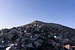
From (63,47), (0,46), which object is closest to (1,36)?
(0,46)

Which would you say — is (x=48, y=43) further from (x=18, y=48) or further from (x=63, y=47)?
(x=18, y=48)

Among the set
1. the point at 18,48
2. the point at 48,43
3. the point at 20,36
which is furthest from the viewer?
the point at 20,36

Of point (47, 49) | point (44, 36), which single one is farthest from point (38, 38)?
point (47, 49)

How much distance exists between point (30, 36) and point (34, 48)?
281cm

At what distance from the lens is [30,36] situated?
1914 cm

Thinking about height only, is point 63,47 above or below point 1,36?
below

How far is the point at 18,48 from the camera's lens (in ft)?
51.9

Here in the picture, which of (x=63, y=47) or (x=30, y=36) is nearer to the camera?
(x=63, y=47)

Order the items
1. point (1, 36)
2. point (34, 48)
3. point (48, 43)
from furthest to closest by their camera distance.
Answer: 1. point (1, 36)
2. point (48, 43)
3. point (34, 48)

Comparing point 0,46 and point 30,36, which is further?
point 30,36

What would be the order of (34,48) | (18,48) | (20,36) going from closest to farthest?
1. (18,48)
2. (34,48)
3. (20,36)

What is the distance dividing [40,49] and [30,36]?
309 centimetres

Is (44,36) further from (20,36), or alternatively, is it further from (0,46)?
(0,46)

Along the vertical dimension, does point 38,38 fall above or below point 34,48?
above
